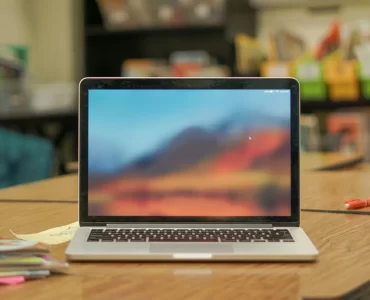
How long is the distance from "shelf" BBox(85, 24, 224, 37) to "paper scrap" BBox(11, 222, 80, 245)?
274cm

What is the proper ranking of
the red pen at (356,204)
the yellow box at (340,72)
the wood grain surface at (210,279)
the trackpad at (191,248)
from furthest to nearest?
the yellow box at (340,72), the red pen at (356,204), the trackpad at (191,248), the wood grain surface at (210,279)

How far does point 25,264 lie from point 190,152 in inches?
13.6

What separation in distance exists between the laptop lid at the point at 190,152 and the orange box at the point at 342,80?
228 cm

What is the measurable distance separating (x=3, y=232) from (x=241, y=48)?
253 centimetres

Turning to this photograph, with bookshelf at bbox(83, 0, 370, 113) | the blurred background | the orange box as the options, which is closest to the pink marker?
the blurred background

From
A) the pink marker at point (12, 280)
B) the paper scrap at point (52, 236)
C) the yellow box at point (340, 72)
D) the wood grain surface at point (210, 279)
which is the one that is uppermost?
the yellow box at point (340, 72)

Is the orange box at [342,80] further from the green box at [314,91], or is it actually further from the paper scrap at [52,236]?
the paper scrap at [52,236]

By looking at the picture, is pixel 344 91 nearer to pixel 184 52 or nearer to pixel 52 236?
pixel 184 52

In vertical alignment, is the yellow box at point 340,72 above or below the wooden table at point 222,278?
above

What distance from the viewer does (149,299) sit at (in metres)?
0.86

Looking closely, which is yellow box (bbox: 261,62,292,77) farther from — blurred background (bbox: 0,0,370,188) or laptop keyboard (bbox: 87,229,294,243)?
laptop keyboard (bbox: 87,229,294,243)

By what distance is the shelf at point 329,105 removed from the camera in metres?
3.44

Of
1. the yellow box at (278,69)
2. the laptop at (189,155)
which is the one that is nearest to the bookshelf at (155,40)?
the yellow box at (278,69)

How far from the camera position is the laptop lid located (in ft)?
3.80
